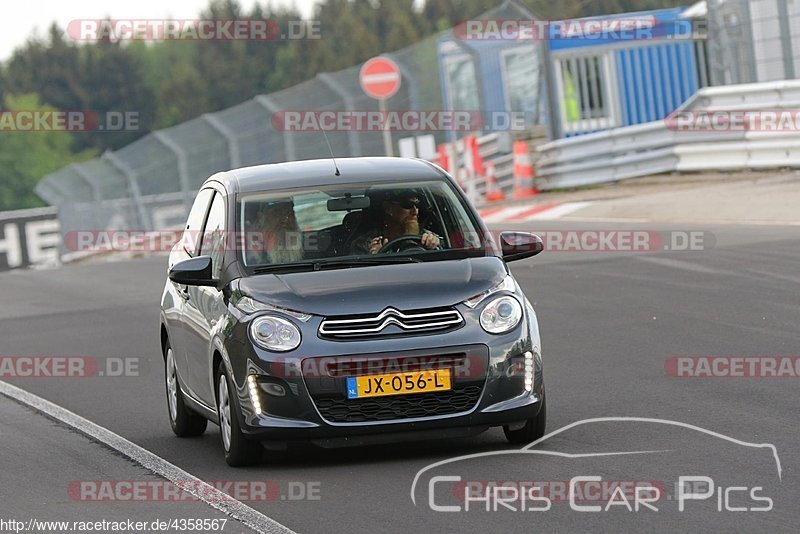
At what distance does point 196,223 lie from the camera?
1003 centimetres

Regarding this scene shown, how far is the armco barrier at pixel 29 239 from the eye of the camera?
3294cm

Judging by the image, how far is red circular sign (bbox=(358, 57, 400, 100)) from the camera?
96.0ft

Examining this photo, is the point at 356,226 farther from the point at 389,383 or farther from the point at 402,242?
the point at 389,383

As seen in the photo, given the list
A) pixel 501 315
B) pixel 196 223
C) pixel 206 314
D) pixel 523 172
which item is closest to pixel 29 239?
pixel 523 172

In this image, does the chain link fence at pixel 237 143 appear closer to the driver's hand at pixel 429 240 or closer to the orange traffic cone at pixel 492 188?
the orange traffic cone at pixel 492 188

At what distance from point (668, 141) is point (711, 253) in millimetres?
9927

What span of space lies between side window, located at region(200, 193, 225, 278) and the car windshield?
165mm

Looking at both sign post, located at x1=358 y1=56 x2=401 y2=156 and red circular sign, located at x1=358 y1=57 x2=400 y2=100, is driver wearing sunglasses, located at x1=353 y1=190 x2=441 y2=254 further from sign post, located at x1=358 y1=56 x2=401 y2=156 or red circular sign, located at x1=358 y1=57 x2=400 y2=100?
red circular sign, located at x1=358 y1=57 x2=400 y2=100

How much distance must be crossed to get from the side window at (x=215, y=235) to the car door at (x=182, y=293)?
14cm

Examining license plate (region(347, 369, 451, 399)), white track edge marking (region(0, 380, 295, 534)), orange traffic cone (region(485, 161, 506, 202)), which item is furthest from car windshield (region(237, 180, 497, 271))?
orange traffic cone (region(485, 161, 506, 202))

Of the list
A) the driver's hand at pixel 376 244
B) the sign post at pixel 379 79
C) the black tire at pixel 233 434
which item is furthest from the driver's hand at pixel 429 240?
the sign post at pixel 379 79

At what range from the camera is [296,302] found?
26.7 feet

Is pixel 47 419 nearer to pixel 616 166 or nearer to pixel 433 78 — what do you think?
pixel 616 166

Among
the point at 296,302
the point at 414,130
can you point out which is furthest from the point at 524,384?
the point at 414,130
